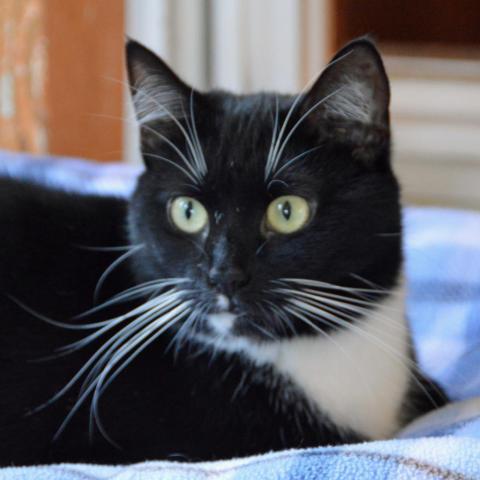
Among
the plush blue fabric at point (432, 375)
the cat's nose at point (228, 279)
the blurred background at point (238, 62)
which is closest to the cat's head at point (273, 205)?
the cat's nose at point (228, 279)

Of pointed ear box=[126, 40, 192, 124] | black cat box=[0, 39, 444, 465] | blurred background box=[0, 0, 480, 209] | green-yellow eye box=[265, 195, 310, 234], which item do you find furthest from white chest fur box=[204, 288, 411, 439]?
blurred background box=[0, 0, 480, 209]

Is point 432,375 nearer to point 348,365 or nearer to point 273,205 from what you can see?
point 348,365

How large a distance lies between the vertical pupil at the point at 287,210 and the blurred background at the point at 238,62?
701 mm

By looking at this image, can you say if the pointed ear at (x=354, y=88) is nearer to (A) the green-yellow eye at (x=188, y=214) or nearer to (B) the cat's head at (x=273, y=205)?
(B) the cat's head at (x=273, y=205)

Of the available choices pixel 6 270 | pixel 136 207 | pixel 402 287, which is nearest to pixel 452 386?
pixel 402 287

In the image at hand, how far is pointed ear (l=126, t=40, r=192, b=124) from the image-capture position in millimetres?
891

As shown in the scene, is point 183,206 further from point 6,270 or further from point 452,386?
point 452,386

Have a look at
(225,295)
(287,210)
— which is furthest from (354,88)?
(225,295)

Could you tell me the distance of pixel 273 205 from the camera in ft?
2.76

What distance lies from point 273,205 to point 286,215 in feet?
0.06

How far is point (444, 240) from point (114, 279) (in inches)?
22.7

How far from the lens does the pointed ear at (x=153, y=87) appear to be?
0.89 metres

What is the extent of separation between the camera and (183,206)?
0.88 meters

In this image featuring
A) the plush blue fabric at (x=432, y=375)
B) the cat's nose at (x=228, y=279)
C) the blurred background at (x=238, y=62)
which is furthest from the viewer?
the blurred background at (x=238, y=62)
